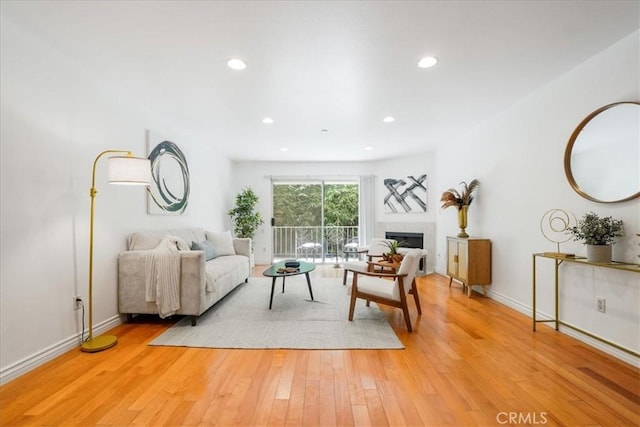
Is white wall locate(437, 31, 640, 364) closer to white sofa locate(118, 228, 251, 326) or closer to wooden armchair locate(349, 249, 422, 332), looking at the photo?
wooden armchair locate(349, 249, 422, 332)

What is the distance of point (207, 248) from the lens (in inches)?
160

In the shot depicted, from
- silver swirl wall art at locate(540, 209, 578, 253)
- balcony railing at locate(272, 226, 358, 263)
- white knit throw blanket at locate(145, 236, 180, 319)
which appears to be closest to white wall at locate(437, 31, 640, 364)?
silver swirl wall art at locate(540, 209, 578, 253)

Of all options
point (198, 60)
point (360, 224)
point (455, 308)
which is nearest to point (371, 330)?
point (455, 308)

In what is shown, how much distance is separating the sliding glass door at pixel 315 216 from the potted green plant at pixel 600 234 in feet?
16.1

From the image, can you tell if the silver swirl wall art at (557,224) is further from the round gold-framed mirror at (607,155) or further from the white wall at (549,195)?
the round gold-framed mirror at (607,155)

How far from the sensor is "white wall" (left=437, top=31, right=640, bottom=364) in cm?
223

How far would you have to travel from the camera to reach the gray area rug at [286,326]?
2.55 meters

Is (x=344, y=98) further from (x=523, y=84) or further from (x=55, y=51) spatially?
(x=55, y=51)

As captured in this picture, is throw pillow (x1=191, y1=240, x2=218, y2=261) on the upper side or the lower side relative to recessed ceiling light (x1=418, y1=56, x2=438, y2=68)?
lower

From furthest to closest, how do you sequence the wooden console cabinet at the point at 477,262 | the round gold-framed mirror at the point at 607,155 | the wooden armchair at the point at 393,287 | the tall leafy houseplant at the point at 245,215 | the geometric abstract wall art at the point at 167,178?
the tall leafy houseplant at the point at 245,215, the wooden console cabinet at the point at 477,262, the geometric abstract wall art at the point at 167,178, the wooden armchair at the point at 393,287, the round gold-framed mirror at the point at 607,155

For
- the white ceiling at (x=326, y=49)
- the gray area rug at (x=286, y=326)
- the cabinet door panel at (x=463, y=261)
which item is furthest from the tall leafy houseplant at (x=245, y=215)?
the cabinet door panel at (x=463, y=261)

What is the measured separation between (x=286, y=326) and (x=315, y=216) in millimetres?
4240

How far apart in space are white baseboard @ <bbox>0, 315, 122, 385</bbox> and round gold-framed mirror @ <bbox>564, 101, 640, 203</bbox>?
4.66 meters

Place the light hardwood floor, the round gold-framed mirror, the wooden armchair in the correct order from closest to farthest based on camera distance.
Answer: the light hardwood floor < the round gold-framed mirror < the wooden armchair
